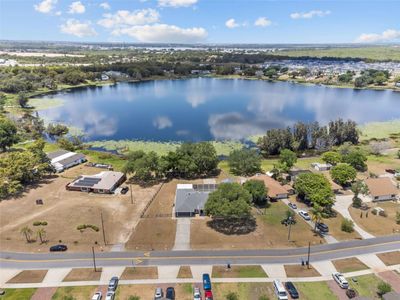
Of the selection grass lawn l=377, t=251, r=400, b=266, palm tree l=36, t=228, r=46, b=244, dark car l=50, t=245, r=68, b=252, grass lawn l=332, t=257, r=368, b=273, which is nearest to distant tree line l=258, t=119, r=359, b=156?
grass lawn l=377, t=251, r=400, b=266

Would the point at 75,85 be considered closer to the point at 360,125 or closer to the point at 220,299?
the point at 360,125

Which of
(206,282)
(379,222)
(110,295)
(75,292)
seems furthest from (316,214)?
(75,292)

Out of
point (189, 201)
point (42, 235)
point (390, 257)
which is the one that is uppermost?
point (189, 201)

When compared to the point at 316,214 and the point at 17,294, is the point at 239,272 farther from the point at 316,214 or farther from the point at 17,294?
the point at 17,294

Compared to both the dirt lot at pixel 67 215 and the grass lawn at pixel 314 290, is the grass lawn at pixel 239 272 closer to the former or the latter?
the grass lawn at pixel 314 290

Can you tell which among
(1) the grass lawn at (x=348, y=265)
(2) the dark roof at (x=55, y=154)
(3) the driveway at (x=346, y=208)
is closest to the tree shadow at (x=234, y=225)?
(1) the grass lawn at (x=348, y=265)
